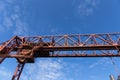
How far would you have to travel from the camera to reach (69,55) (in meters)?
27.9

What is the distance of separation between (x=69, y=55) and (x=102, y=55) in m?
4.85

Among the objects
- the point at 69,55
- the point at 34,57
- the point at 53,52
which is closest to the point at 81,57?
the point at 69,55

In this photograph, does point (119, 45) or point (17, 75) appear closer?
point (119, 45)

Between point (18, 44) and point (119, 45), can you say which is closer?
point (119, 45)

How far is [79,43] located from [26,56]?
25.9 feet

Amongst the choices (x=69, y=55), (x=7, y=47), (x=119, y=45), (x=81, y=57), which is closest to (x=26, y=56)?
(x=7, y=47)

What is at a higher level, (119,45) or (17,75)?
(119,45)

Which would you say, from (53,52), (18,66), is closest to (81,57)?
(53,52)

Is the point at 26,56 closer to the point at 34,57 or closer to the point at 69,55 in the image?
the point at 34,57

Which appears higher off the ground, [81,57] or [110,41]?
[110,41]

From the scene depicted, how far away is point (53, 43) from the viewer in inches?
1110

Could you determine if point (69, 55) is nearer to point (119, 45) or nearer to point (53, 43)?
point (53, 43)

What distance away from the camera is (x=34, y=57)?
2806 cm

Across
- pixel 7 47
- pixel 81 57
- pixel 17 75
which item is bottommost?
pixel 17 75
